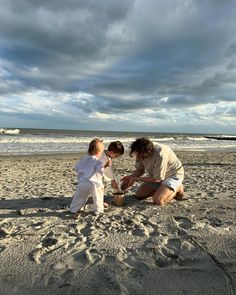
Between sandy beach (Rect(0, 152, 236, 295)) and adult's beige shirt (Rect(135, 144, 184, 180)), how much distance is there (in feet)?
1.79

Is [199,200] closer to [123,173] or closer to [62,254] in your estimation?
[62,254]

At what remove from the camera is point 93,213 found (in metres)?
4.92

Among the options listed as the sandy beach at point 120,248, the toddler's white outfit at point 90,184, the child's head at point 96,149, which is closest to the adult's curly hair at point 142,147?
the child's head at point 96,149

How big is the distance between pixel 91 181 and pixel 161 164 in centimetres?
123

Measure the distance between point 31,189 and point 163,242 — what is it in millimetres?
4243

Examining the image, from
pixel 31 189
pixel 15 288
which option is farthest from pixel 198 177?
pixel 15 288

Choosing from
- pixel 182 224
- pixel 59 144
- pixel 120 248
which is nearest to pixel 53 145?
pixel 59 144

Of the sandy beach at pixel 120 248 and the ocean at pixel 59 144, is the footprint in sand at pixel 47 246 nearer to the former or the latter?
the sandy beach at pixel 120 248

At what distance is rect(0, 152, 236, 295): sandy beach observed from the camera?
111 inches

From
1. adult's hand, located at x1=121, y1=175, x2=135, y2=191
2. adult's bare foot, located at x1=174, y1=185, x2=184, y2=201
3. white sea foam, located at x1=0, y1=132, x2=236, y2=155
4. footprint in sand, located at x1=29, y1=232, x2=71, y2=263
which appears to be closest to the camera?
footprint in sand, located at x1=29, y1=232, x2=71, y2=263

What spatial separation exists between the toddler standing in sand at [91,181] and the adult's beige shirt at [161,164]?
2.97 feet

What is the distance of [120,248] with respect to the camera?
3574 millimetres

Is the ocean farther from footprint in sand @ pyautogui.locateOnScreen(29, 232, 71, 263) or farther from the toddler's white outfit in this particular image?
footprint in sand @ pyautogui.locateOnScreen(29, 232, 71, 263)

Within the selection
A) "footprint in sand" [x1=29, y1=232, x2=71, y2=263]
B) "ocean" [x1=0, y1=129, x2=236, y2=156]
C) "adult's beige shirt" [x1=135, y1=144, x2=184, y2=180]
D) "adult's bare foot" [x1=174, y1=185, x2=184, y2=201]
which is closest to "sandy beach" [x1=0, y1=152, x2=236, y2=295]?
"footprint in sand" [x1=29, y1=232, x2=71, y2=263]
